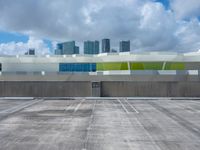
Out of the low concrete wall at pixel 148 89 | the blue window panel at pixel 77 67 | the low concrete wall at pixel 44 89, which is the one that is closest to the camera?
the low concrete wall at pixel 44 89

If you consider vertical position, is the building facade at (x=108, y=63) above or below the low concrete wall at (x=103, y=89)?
above

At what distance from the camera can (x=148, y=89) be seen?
97.4ft

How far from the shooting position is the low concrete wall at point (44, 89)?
1163 inches

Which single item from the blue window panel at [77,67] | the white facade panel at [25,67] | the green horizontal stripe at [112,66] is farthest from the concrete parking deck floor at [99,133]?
the white facade panel at [25,67]

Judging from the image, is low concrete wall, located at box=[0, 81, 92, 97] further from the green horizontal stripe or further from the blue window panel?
the blue window panel

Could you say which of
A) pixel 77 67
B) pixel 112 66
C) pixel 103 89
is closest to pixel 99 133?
pixel 103 89

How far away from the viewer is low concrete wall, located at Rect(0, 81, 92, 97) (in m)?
29.5

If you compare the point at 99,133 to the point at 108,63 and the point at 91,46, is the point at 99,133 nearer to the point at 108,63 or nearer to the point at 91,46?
the point at 108,63

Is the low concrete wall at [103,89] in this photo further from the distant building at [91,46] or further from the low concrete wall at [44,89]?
the distant building at [91,46]

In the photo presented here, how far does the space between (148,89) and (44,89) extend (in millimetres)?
11941

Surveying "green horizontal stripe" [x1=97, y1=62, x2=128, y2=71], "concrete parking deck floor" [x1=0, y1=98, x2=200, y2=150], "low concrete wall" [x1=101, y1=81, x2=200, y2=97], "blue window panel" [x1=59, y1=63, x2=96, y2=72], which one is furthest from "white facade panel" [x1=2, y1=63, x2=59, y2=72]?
"concrete parking deck floor" [x1=0, y1=98, x2=200, y2=150]

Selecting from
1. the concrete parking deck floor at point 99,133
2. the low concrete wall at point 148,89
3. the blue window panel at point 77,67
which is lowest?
the concrete parking deck floor at point 99,133

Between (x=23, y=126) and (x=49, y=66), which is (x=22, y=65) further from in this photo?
(x=23, y=126)

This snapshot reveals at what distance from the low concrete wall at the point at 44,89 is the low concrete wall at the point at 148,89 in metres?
2.48
